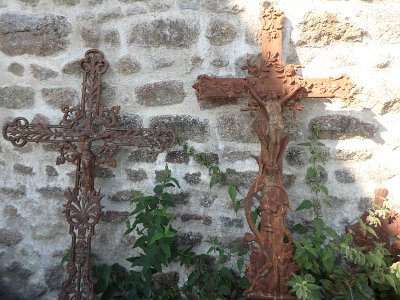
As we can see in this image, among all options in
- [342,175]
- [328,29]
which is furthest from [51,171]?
[328,29]

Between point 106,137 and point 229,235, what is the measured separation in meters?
0.83

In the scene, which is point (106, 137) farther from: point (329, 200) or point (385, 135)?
point (385, 135)

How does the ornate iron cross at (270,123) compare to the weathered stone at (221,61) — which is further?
the weathered stone at (221,61)

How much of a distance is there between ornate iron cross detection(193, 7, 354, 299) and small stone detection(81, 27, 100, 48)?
646 millimetres

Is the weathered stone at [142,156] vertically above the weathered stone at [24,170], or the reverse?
the weathered stone at [142,156]

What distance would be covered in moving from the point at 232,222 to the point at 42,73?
1.34 metres

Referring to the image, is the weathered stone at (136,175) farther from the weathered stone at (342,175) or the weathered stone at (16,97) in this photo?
the weathered stone at (342,175)

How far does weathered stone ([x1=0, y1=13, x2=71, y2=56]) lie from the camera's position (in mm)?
2484

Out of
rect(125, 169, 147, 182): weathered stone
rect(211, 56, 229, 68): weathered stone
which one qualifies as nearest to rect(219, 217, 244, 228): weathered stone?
rect(125, 169, 147, 182): weathered stone

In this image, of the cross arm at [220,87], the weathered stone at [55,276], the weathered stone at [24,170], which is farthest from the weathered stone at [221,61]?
the weathered stone at [55,276]

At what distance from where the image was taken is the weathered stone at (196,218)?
2357mm

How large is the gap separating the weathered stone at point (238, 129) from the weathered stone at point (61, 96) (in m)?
0.85

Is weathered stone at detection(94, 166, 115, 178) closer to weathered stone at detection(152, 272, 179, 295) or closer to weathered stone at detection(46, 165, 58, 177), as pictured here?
weathered stone at detection(46, 165, 58, 177)

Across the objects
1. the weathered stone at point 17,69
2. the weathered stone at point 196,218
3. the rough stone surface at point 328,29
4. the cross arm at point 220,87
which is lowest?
the weathered stone at point 196,218
